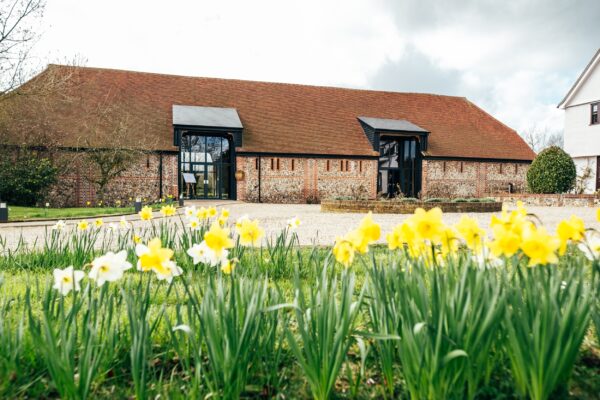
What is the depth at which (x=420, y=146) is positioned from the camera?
29484 millimetres

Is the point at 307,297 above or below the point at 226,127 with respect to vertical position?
below

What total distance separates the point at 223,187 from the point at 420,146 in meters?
→ 13.4

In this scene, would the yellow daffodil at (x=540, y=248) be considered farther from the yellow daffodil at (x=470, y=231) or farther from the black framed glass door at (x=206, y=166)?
the black framed glass door at (x=206, y=166)

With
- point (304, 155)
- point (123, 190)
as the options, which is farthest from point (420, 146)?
point (123, 190)

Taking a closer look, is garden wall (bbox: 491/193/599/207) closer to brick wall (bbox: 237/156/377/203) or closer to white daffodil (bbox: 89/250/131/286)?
brick wall (bbox: 237/156/377/203)

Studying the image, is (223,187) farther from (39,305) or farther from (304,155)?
(39,305)

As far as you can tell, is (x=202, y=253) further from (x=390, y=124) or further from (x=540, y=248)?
(x=390, y=124)

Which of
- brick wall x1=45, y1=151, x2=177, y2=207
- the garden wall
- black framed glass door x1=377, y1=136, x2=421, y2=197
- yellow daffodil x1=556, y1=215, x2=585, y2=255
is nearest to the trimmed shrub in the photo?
brick wall x1=45, y1=151, x2=177, y2=207

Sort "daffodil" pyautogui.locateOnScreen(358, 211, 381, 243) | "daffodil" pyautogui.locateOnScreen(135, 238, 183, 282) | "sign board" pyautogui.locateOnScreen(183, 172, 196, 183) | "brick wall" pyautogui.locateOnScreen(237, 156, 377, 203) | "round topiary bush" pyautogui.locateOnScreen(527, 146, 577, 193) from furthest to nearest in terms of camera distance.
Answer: "sign board" pyautogui.locateOnScreen(183, 172, 196, 183)
"brick wall" pyautogui.locateOnScreen(237, 156, 377, 203)
"round topiary bush" pyautogui.locateOnScreen(527, 146, 577, 193)
"daffodil" pyautogui.locateOnScreen(358, 211, 381, 243)
"daffodil" pyautogui.locateOnScreen(135, 238, 183, 282)

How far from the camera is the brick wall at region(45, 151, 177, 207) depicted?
75.2 feet

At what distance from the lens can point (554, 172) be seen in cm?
2325

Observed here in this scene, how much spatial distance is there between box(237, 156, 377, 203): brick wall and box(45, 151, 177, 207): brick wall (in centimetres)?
419

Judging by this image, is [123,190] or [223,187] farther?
[223,187]

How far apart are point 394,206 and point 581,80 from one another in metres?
19.2
